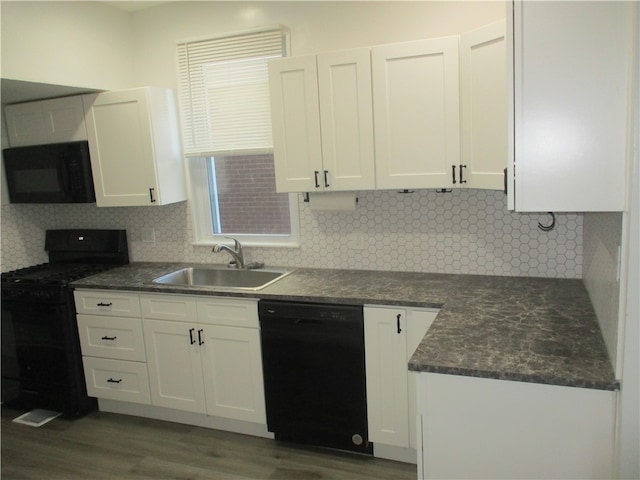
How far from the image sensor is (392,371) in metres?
2.54

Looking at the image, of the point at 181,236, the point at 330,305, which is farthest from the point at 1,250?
the point at 330,305

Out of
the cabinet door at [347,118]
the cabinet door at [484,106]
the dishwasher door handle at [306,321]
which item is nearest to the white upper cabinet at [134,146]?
the cabinet door at [347,118]

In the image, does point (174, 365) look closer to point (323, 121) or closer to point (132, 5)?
point (323, 121)

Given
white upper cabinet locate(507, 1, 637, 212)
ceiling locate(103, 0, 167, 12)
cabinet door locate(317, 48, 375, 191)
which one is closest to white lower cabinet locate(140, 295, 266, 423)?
cabinet door locate(317, 48, 375, 191)

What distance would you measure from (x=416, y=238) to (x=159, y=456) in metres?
1.97

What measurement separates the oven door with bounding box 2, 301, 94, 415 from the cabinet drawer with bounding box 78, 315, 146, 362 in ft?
0.25

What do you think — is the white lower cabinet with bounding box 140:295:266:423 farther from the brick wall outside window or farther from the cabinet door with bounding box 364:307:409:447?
the brick wall outside window

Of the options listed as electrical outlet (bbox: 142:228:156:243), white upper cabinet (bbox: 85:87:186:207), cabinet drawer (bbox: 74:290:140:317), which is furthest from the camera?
electrical outlet (bbox: 142:228:156:243)

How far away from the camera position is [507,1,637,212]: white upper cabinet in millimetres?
1381

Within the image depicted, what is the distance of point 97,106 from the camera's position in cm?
332

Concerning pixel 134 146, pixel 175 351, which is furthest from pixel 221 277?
pixel 134 146

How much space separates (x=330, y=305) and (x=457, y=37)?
147 cm

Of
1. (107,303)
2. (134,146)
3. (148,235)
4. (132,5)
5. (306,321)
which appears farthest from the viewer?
(148,235)

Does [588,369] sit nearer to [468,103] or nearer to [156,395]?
[468,103]
